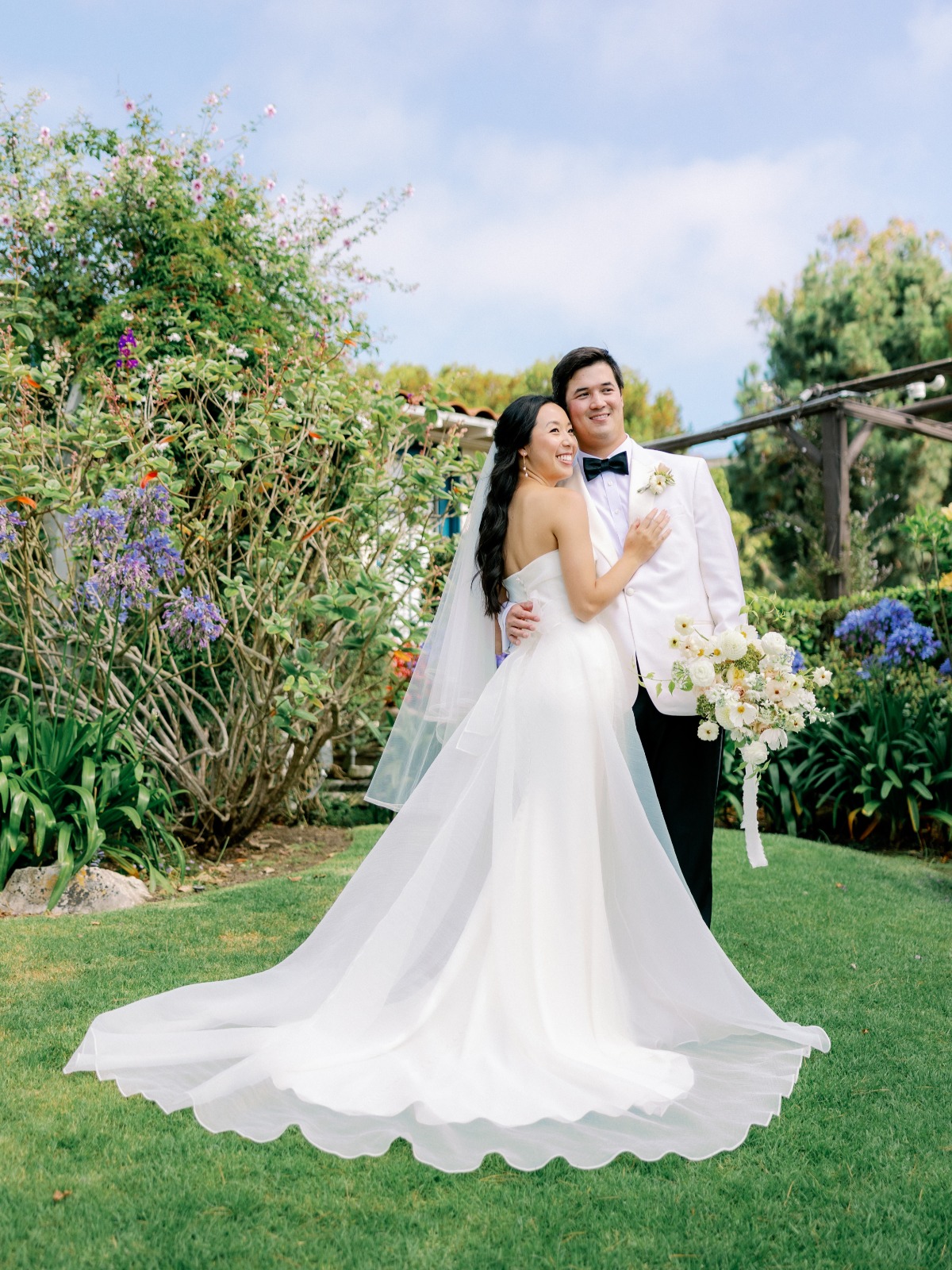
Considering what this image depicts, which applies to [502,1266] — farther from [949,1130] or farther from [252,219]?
[252,219]

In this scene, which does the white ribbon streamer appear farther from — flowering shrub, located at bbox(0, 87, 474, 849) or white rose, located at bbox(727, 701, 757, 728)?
flowering shrub, located at bbox(0, 87, 474, 849)

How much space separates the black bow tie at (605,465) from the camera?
12.3ft

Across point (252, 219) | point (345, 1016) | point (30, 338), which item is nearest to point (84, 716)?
point (30, 338)

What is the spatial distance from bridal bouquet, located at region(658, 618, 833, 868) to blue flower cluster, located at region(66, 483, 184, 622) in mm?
3178

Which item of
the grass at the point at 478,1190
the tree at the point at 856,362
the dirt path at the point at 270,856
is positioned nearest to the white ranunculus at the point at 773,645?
the grass at the point at 478,1190

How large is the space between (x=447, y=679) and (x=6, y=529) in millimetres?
2658

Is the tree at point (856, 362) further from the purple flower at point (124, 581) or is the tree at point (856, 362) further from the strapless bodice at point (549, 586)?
the strapless bodice at point (549, 586)

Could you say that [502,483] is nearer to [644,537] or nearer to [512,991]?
[644,537]

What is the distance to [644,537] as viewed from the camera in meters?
3.56

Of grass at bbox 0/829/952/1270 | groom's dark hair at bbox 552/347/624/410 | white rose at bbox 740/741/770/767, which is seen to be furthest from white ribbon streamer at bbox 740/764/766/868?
groom's dark hair at bbox 552/347/624/410

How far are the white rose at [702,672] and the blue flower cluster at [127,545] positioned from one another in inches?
127

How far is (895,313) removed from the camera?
21328 millimetres

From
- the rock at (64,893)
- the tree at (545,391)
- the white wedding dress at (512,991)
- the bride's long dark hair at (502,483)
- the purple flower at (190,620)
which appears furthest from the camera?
the tree at (545,391)

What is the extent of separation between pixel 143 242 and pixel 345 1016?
271 inches
